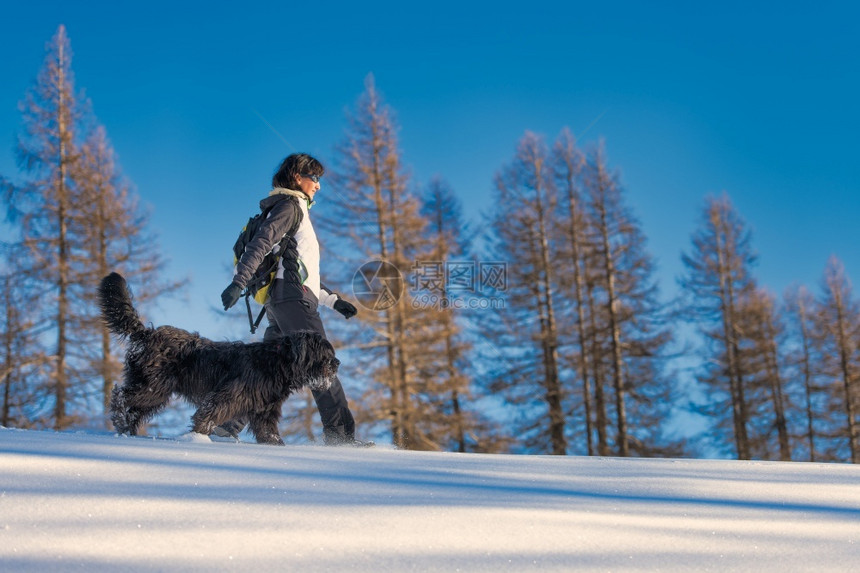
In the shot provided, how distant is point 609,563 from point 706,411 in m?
23.6

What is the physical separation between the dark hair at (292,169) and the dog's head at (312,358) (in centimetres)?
134

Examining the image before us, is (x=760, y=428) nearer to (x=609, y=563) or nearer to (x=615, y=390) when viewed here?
(x=615, y=390)

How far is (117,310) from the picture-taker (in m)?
5.29

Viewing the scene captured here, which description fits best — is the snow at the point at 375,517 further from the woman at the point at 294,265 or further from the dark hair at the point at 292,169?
the dark hair at the point at 292,169

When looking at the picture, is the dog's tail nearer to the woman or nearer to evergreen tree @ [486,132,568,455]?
the woman

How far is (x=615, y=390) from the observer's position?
70.1ft

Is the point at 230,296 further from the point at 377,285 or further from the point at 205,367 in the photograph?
the point at 377,285

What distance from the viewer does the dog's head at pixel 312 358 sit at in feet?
16.9

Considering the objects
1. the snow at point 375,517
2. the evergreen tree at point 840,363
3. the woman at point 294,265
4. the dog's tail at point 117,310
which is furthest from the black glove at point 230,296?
the evergreen tree at point 840,363

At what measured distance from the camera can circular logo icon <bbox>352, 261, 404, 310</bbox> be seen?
18688 mm

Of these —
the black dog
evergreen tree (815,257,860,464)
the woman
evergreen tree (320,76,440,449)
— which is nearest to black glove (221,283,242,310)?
the woman

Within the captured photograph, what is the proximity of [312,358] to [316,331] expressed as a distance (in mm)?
356

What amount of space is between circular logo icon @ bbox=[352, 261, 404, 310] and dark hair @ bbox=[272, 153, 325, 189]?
1289 centimetres

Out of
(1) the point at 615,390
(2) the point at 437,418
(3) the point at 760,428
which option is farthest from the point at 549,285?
(3) the point at 760,428
